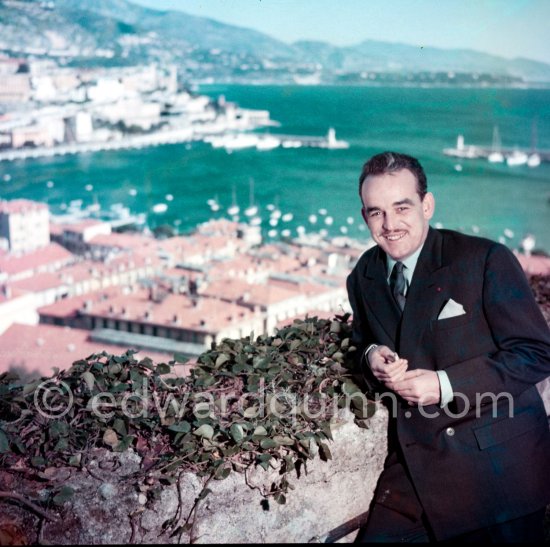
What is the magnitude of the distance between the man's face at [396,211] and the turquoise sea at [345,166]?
Result: 6.60m

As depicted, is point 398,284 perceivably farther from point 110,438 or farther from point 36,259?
point 36,259

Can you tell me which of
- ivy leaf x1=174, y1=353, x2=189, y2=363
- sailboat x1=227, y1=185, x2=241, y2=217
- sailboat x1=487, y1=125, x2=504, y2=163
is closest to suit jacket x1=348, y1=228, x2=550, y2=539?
ivy leaf x1=174, y1=353, x2=189, y2=363

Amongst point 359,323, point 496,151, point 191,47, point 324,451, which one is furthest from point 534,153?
point 324,451

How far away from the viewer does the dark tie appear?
6.06 ft

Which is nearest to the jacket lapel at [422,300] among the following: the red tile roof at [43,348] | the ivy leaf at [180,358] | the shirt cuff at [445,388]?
the shirt cuff at [445,388]

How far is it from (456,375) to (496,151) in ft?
27.9

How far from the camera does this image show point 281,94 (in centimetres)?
953

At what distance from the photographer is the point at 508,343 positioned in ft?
5.47

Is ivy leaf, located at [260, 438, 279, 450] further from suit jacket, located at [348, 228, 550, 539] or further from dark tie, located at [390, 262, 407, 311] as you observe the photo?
dark tie, located at [390, 262, 407, 311]

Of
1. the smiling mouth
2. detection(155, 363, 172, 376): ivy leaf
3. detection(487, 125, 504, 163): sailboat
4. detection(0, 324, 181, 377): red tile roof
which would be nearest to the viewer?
the smiling mouth

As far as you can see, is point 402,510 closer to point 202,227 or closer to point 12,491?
point 12,491

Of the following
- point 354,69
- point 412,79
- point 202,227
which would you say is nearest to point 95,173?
point 202,227

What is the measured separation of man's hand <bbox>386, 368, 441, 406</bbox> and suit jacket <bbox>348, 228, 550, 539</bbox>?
1.6 inches

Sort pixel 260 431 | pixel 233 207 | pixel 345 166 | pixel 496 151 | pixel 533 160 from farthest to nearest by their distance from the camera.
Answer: pixel 496 151 → pixel 533 160 → pixel 233 207 → pixel 345 166 → pixel 260 431
